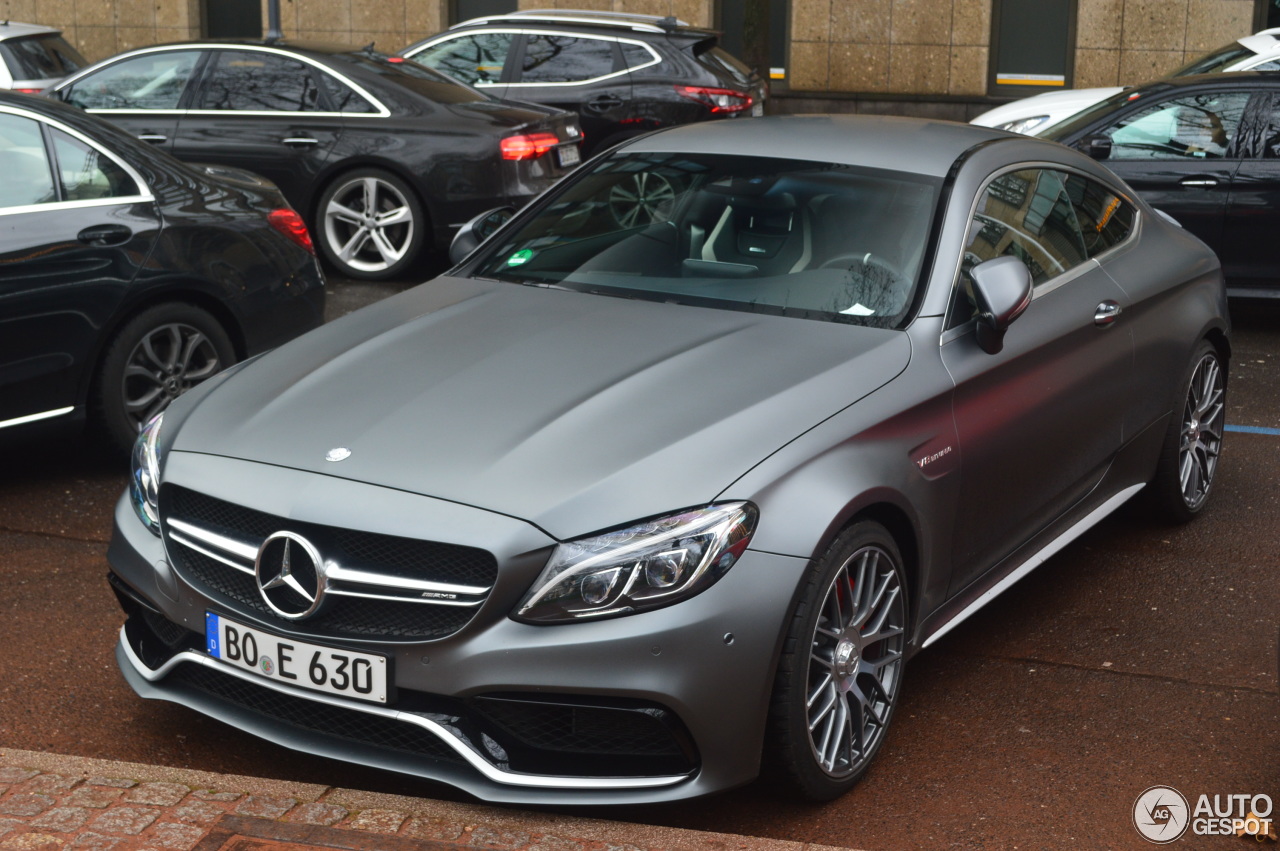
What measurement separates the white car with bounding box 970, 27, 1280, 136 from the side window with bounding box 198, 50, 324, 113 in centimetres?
523

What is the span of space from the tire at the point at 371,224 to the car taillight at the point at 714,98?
3548 mm

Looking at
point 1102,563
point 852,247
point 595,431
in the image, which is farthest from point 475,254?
point 1102,563

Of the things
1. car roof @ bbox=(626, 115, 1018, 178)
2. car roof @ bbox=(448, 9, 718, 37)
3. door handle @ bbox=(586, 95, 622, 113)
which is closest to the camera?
car roof @ bbox=(626, 115, 1018, 178)

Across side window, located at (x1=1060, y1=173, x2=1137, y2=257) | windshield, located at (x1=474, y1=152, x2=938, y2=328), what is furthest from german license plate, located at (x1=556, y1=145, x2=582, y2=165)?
side window, located at (x1=1060, y1=173, x2=1137, y2=257)

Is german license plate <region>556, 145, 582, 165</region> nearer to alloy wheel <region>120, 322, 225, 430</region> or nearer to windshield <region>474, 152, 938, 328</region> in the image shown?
alloy wheel <region>120, 322, 225, 430</region>

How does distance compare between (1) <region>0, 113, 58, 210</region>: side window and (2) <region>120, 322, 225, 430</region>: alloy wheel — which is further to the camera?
(2) <region>120, 322, 225, 430</region>: alloy wheel

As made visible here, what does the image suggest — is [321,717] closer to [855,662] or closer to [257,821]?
[257,821]

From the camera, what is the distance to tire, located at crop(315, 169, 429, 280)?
413 inches

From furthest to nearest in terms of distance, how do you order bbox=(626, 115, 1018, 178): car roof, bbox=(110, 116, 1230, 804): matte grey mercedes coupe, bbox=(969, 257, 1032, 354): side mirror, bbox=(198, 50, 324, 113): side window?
bbox=(198, 50, 324, 113): side window, bbox=(626, 115, 1018, 178): car roof, bbox=(969, 257, 1032, 354): side mirror, bbox=(110, 116, 1230, 804): matte grey mercedes coupe

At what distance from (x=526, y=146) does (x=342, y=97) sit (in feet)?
4.42

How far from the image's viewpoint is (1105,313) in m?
4.99

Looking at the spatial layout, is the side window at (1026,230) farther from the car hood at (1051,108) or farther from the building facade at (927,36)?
the building facade at (927,36)

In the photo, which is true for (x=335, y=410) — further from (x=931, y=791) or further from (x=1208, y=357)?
(x=1208, y=357)

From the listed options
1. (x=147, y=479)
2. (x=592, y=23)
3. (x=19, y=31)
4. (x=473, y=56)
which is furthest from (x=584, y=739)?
(x=19, y=31)
